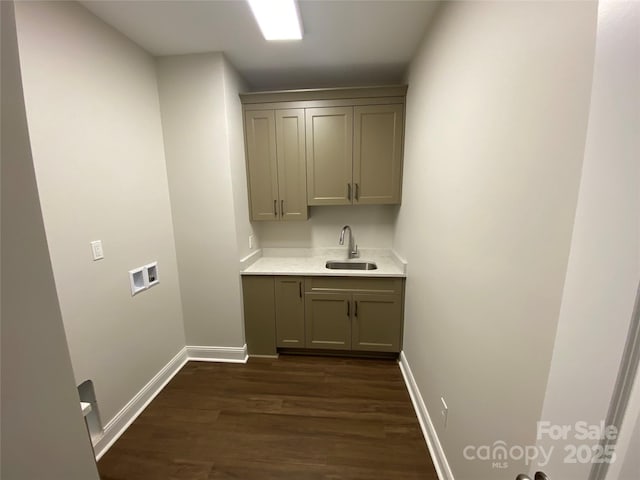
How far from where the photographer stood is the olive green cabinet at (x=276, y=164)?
2.33 meters

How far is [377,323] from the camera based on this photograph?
2.30m

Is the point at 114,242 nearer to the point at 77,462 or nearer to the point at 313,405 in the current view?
the point at 77,462

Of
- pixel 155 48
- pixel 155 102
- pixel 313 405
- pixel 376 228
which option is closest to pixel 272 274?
pixel 313 405

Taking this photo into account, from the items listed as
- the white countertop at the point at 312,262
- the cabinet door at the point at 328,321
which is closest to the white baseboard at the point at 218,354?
the cabinet door at the point at 328,321

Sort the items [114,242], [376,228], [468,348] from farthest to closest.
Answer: [376,228]
[114,242]
[468,348]

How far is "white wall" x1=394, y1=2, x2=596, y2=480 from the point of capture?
0.63m

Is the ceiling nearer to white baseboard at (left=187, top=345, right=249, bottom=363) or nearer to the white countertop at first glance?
Answer: the white countertop

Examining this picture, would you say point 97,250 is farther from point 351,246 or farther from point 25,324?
point 351,246

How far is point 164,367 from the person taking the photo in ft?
6.88

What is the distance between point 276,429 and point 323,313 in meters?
0.96

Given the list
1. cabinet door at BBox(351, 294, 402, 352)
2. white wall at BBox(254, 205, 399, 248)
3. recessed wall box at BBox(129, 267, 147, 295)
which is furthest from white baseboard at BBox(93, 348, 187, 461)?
cabinet door at BBox(351, 294, 402, 352)

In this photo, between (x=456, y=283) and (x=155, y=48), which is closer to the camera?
(x=456, y=283)

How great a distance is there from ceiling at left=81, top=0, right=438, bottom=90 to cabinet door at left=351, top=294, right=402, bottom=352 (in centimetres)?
207

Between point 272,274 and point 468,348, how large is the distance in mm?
1661
